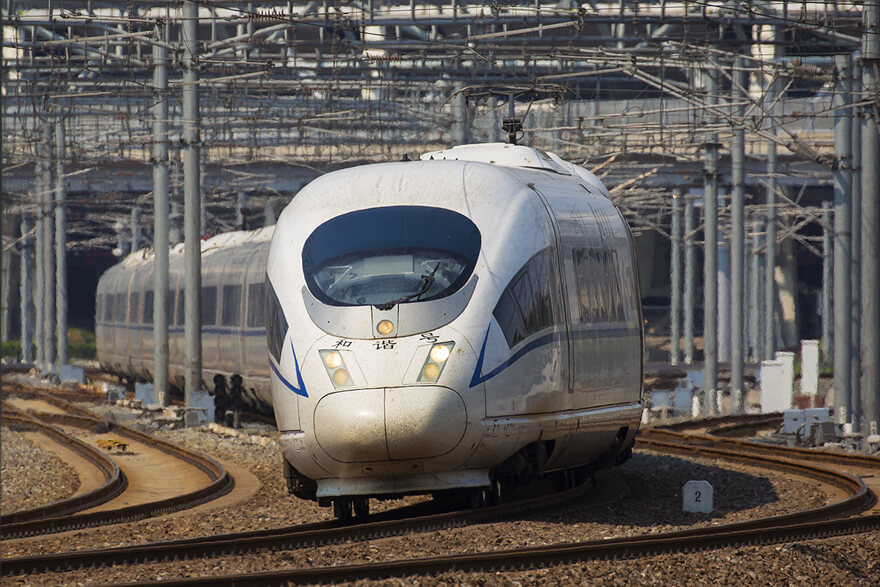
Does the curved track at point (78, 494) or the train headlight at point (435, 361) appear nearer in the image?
the train headlight at point (435, 361)

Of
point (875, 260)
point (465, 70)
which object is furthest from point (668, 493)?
point (465, 70)

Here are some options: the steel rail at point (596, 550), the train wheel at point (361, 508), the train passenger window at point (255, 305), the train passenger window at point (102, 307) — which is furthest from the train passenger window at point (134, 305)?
the steel rail at point (596, 550)

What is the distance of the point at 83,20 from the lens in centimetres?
2362

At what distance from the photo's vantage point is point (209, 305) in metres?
27.7

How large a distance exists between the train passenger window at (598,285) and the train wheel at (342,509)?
2.58 m

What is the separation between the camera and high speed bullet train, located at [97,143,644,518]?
32.9ft

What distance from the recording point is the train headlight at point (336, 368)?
10055mm

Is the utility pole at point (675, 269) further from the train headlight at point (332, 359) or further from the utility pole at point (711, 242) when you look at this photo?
the train headlight at point (332, 359)

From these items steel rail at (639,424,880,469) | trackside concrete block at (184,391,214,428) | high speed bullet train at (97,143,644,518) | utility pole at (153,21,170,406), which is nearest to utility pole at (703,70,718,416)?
steel rail at (639,424,880,469)

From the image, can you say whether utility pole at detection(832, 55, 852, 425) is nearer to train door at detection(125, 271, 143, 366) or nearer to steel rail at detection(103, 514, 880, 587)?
steel rail at detection(103, 514, 880, 587)

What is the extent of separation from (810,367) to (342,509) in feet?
71.9

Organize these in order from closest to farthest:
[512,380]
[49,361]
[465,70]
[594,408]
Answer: [512,380]
[594,408]
[465,70]
[49,361]

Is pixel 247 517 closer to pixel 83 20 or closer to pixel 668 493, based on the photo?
pixel 668 493

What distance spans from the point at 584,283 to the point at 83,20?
14453mm
